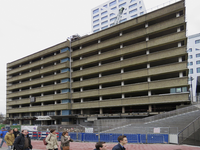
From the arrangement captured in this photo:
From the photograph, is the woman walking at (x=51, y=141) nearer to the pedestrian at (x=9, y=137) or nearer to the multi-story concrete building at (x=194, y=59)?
the pedestrian at (x=9, y=137)

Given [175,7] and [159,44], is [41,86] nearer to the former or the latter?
[159,44]

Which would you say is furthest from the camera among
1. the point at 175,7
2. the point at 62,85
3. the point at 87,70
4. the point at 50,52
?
the point at 50,52

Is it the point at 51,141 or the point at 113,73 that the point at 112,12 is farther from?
the point at 51,141

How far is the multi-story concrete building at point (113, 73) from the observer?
34.6 m

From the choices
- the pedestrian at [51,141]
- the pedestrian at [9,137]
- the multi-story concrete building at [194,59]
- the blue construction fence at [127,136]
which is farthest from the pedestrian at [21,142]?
the multi-story concrete building at [194,59]

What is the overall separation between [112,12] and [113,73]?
43806 mm

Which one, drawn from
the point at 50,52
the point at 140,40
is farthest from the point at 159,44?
the point at 50,52

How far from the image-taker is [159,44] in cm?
3575

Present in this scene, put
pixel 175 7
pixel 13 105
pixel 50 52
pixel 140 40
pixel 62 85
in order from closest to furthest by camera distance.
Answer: pixel 175 7
pixel 140 40
pixel 62 85
pixel 50 52
pixel 13 105

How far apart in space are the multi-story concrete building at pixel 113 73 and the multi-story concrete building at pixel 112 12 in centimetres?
3181

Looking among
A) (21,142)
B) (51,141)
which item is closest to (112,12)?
(51,141)

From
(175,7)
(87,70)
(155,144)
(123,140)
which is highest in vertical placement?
(175,7)

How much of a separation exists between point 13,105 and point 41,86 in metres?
17.9

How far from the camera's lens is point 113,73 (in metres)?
45.1
